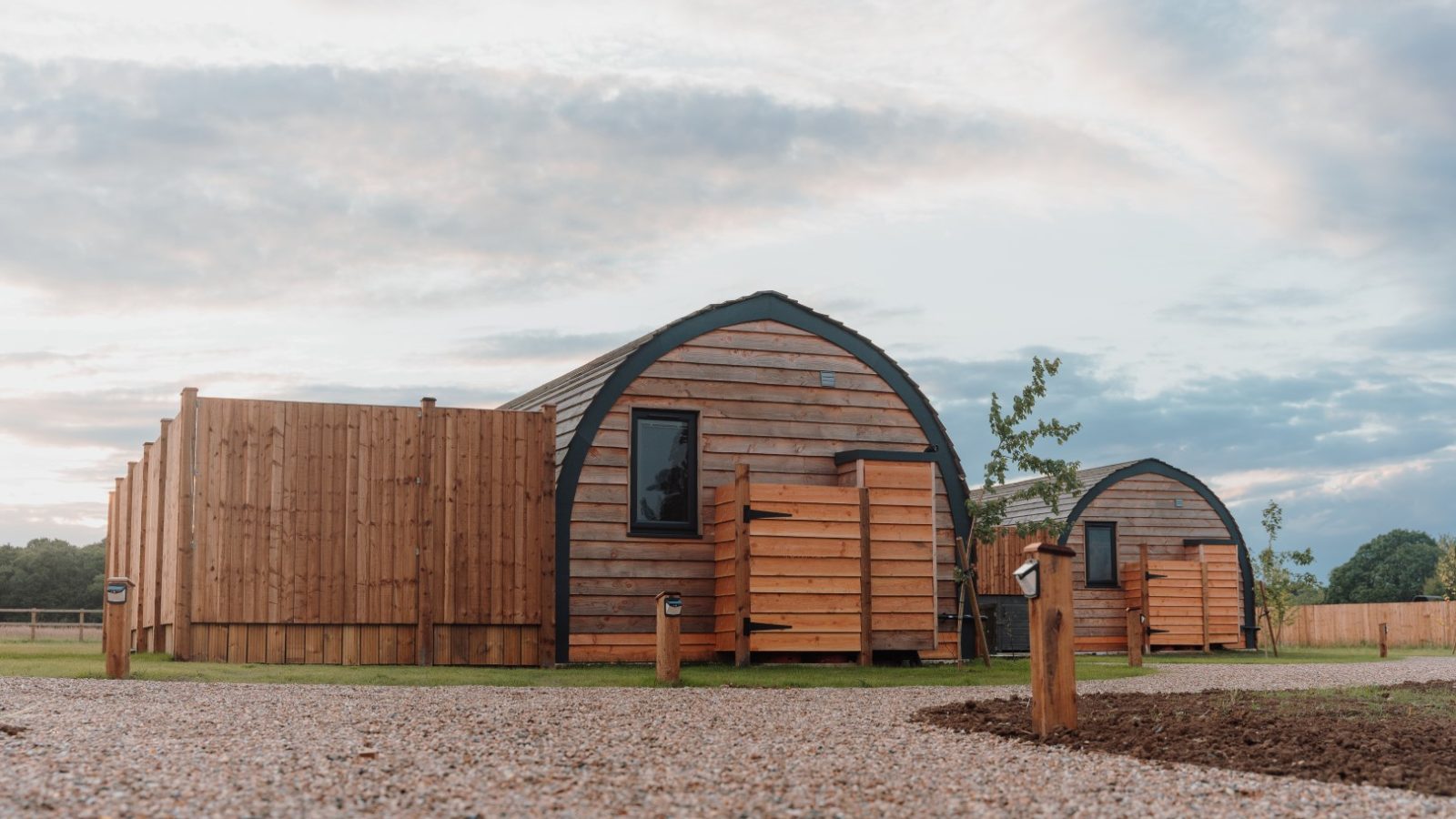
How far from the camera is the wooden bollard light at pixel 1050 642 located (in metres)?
7.74

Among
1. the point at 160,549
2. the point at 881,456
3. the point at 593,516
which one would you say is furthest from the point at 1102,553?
the point at 160,549

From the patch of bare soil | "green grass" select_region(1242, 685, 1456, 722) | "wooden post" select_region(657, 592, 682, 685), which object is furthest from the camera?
"wooden post" select_region(657, 592, 682, 685)

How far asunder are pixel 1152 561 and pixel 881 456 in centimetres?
1192

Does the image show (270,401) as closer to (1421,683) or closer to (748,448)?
(748,448)

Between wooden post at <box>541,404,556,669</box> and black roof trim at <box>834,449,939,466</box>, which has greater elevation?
black roof trim at <box>834,449,939,466</box>

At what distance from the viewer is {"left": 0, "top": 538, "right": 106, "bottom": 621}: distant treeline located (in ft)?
137

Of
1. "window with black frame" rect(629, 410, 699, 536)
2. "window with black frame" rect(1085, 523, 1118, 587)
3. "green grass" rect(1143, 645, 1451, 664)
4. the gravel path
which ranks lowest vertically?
"green grass" rect(1143, 645, 1451, 664)

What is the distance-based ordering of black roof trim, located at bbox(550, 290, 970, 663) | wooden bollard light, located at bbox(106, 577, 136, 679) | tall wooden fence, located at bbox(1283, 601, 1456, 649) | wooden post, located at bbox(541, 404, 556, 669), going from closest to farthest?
wooden bollard light, located at bbox(106, 577, 136, 679) → wooden post, located at bbox(541, 404, 556, 669) → black roof trim, located at bbox(550, 290, 970, 663) → tall wooden fence, located at bbox(1283, 601, 1456, 649)

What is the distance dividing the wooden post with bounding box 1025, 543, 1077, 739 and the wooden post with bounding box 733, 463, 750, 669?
6649mm

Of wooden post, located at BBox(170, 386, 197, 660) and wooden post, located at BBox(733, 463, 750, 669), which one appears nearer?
wooden post, located at BBox(170, 386, 197, 660)

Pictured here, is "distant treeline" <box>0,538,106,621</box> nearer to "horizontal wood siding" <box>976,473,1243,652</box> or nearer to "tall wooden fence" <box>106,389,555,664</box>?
"horizontal wood siding" <box>976,473,1243,652</box>

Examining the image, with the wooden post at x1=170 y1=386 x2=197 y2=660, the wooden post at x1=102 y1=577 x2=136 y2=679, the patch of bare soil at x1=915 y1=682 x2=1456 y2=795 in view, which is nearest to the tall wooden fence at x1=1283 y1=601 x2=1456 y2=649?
the patch of bare soil at x1=915 y1=682 x2=1456 y2=795

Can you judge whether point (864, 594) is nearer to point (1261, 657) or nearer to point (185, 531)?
point (185, 531)

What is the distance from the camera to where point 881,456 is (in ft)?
50.4
